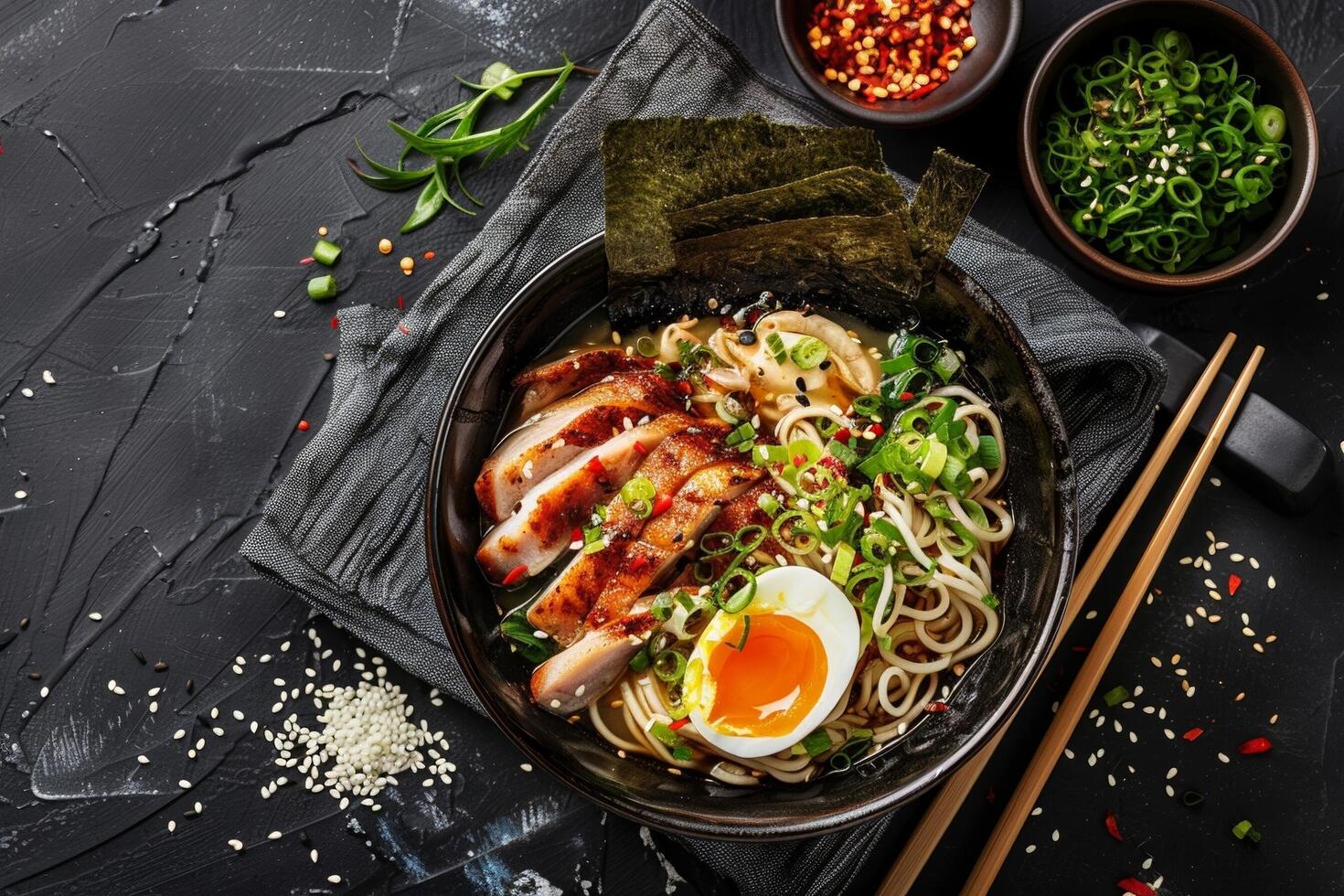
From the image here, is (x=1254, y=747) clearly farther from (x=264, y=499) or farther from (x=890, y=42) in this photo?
(x=264, y=499)

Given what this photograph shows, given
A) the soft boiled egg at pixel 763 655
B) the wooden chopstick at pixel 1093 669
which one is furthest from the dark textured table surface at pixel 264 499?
the soft boiled egg at pixel 763 655

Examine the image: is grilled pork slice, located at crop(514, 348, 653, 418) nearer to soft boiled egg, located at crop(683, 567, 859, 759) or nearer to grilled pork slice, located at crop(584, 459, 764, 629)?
grilled pork slice, located at crop(584, 459, 764, 629)

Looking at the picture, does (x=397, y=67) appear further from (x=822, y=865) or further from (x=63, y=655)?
(x=822, y=865)

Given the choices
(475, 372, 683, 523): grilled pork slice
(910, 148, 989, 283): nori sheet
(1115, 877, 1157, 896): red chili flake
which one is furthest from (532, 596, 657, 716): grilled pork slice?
(1115, 877, 1157, 896): red chili flake

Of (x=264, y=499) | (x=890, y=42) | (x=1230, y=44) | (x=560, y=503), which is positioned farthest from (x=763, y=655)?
(x=1230, y=44)

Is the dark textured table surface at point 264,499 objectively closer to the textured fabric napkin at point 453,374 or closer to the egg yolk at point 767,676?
the textured fabric napkin at point 453,374

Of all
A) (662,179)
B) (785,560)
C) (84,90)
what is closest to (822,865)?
(785,560)
